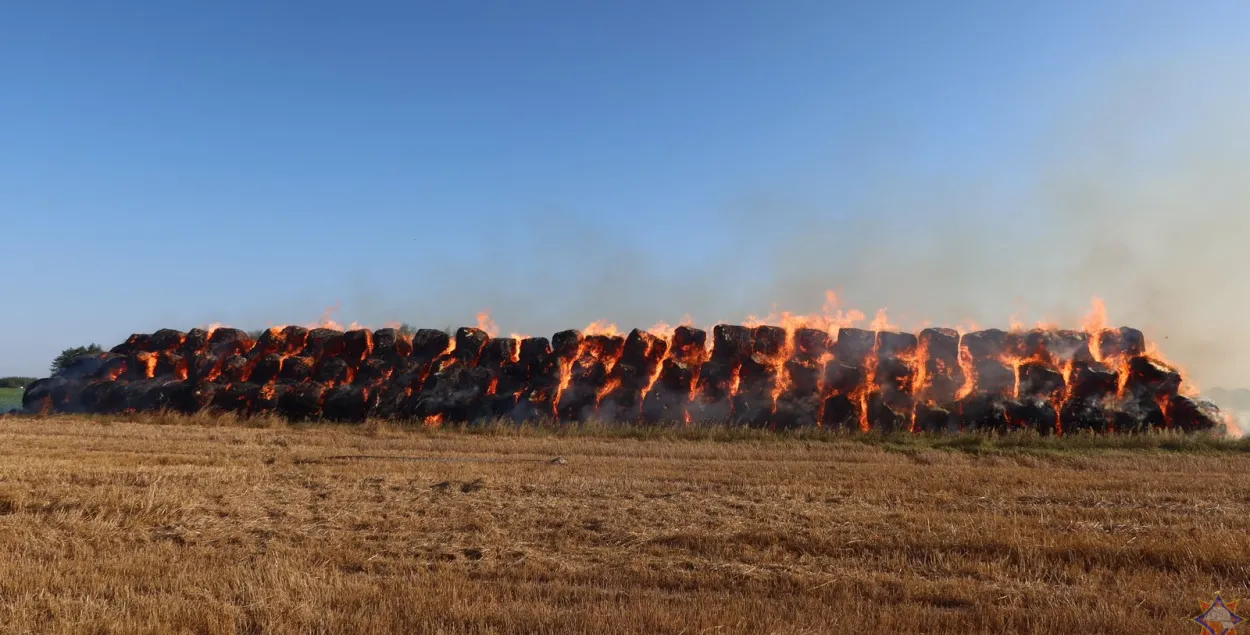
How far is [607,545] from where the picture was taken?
9633 mm

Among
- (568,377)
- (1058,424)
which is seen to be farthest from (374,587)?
(1058,424)

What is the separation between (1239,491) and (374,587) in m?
13.7

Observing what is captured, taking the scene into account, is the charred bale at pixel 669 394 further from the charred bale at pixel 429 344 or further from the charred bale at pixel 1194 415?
the charred bale at pixel 1194 415

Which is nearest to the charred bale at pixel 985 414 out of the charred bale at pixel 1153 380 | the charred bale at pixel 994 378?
the charred bale at pixel 994 378

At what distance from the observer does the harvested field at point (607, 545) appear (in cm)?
679

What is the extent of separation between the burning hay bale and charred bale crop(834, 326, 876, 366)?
0.04 metres

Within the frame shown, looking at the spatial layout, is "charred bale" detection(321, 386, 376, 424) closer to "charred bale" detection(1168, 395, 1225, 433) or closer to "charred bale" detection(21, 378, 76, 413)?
"charred bale" detection(21, 378, 76, 413)

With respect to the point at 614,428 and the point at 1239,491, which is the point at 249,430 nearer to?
the point at 614,428

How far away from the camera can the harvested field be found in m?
6.79

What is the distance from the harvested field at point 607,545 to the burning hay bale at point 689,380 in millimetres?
8316

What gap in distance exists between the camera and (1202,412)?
24125 millimetres

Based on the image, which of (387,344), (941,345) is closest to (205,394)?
(387,344)

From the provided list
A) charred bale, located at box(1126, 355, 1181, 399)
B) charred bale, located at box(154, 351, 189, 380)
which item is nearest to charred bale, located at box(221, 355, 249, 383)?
charred bale, located at box(154, 351, 189, 380)

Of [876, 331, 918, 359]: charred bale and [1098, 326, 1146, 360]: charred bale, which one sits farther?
[876, 331, 918, 359]: charred bale
